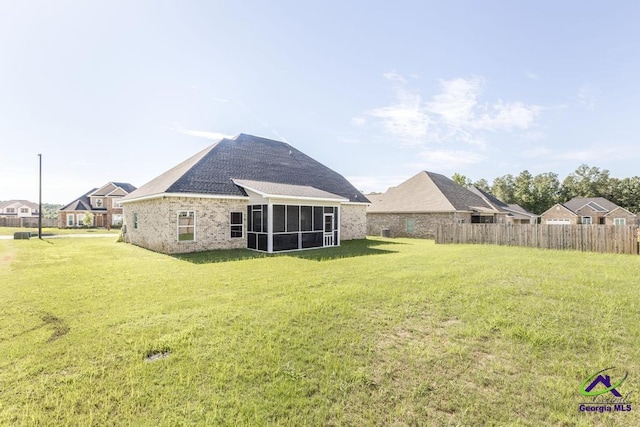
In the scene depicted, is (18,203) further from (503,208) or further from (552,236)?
(552,236)

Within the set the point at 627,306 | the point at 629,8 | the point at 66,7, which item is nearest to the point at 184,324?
the point at 627,306

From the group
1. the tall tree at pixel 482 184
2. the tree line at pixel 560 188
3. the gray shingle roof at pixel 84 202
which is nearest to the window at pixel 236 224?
the gray shingle roof at pixel 84 202

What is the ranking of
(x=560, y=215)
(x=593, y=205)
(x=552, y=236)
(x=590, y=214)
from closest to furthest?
(x=552, y=236) < (x=590, y=214) < (x=593, y=205) < (x=560, y=215)

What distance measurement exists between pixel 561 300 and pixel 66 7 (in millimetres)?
16920

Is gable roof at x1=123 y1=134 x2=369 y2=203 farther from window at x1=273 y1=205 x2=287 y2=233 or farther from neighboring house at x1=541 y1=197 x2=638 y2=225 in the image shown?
neighboring house at x1=541 y1=197 x2=638 y2=225

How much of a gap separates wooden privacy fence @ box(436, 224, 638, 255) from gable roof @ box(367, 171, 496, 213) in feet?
16.5

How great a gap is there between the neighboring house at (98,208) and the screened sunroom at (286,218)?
35803 millimetres

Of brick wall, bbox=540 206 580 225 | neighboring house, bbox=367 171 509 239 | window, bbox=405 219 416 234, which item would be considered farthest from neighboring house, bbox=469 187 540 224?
window, bbox=405 219 416 234

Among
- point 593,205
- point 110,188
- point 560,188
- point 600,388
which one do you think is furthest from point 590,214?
point 110,188

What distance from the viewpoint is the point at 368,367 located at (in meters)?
3.90

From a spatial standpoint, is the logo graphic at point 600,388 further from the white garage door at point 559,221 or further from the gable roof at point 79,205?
the gable roof at point 79,205

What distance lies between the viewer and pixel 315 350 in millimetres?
4293

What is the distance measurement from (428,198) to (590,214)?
118ft

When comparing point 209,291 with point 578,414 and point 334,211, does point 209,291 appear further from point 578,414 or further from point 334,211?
point 334,211
